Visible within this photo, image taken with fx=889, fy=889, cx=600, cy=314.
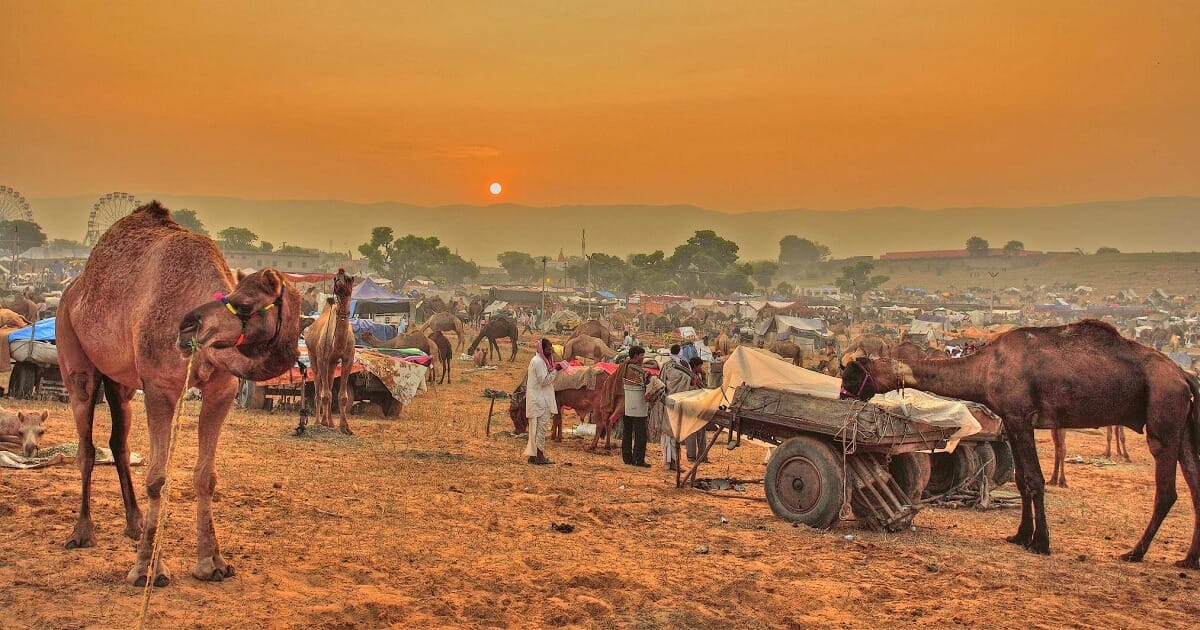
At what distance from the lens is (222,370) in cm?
636

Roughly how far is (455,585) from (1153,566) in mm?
7520

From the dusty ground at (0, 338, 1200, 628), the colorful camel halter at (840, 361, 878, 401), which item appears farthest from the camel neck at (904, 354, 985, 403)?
the dusty ground at (0, 338, 1200, 628)

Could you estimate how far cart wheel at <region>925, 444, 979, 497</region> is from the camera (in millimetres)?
12680

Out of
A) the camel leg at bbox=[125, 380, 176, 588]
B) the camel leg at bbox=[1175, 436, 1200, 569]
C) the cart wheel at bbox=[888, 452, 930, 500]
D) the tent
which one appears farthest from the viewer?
the tent

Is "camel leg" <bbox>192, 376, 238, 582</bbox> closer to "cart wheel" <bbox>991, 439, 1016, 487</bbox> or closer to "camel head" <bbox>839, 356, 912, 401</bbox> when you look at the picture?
"camel head" <bbox>839, 356, 912, 401</bbox>

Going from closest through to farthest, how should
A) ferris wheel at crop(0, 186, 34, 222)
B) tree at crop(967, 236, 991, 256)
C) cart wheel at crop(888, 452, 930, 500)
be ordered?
cart wheel at crop(888, 452, 930, 500), ferris wheel at crop(0, 186, 34, 222), tree at crop(967, 236, 991, 256)

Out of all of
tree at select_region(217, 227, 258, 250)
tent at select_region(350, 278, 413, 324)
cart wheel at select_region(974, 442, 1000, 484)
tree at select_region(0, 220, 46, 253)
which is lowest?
cart wheel at select_region(974, 442, 1000, 484)

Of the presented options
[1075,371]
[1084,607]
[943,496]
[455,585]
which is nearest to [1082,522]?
[943,496]

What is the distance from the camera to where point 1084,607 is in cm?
800

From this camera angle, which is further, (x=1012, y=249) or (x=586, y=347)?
(x=1012, y=249)

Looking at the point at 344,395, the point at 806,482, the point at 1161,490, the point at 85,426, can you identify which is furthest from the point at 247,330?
the point at 344,395

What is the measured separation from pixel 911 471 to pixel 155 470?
8445mm

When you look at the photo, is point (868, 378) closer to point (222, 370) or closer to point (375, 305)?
point (222, 370)

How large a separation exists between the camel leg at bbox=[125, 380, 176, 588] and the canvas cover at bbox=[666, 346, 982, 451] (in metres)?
6.68
